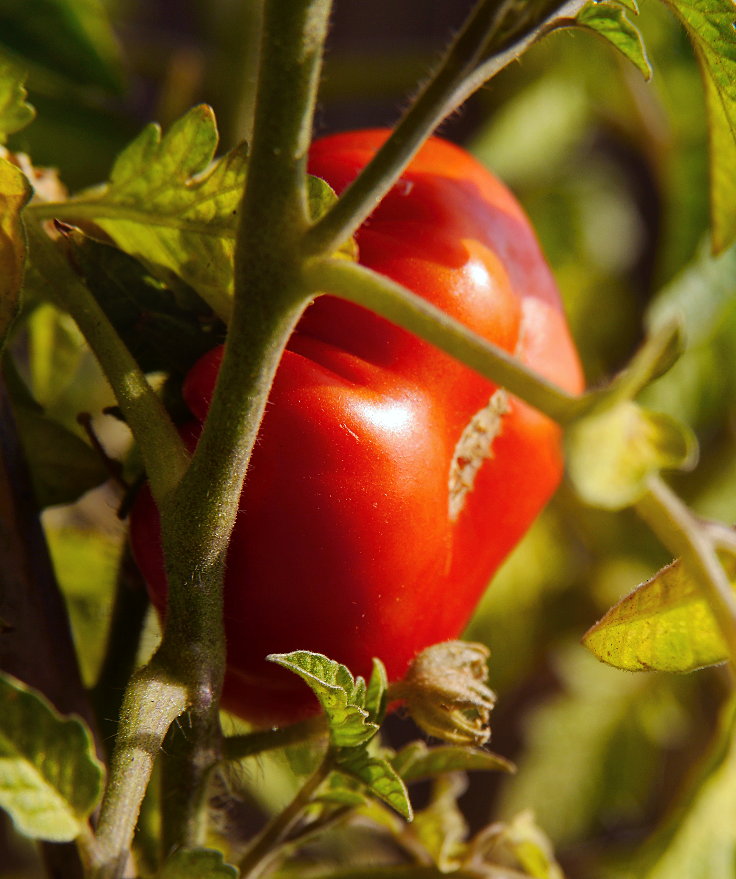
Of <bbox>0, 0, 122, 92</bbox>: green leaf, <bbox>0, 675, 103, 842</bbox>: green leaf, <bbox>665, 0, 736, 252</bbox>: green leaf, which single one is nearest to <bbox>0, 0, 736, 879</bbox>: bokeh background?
<bbox>0, 0, 122, 92</bbox>: green leaf

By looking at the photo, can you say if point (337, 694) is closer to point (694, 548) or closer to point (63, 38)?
point (694, 548)

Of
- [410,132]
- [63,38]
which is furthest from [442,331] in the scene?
[63,38]

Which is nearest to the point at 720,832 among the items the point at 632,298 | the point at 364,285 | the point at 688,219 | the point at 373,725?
the point at 373,725

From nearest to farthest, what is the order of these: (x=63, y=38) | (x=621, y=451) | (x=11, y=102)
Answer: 1. (x=621, y=451)
2. (x=11, y=102)
3. (x=63, y=38)

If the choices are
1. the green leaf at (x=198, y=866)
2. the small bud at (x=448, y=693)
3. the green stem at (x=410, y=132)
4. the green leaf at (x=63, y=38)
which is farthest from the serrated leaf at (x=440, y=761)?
the green leaf at (x=63, y=38)

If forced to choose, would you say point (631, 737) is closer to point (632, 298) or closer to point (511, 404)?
point (632, 298)

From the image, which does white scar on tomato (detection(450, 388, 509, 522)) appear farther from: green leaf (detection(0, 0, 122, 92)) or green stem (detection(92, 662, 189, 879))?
green leaf (detection(0, 0, 122, 92))

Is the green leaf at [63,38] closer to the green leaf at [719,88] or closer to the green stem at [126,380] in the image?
the green stem at [126,380]
